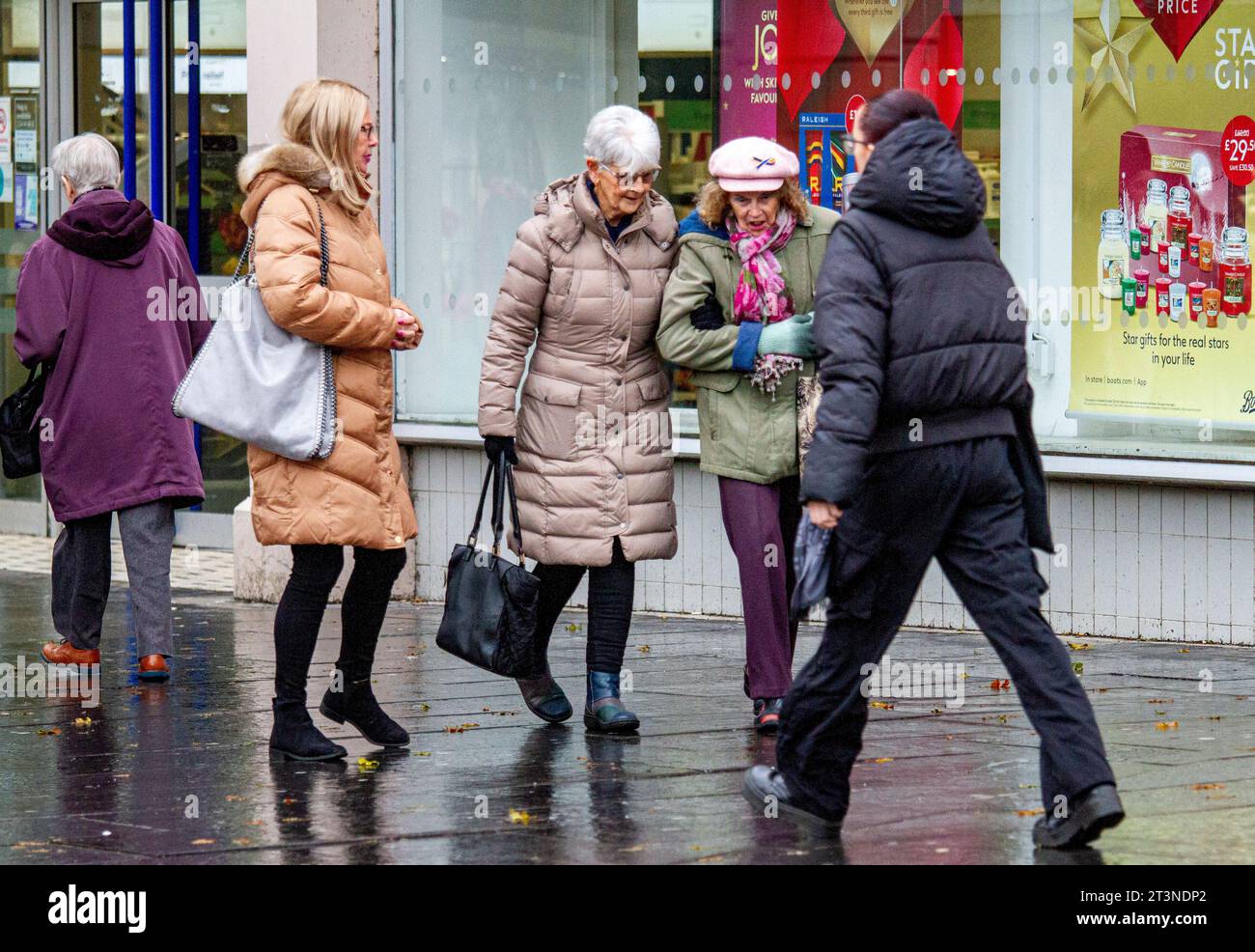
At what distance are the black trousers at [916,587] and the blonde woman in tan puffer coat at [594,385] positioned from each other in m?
1.66

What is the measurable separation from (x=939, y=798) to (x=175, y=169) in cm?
756

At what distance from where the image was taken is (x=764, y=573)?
23.1 feet

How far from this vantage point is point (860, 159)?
5.59 metres

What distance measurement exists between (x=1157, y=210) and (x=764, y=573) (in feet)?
10.5

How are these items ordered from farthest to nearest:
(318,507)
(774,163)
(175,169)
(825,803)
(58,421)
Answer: (175,169) → (58,421) → (774,163) → (318,507) → (825,803)

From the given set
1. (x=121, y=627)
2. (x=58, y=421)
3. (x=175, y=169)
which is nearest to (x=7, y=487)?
(x=175, y=169)

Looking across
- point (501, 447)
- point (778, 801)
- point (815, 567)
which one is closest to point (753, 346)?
point (501, 447)

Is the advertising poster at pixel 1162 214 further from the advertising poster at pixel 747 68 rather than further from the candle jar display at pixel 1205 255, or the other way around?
the advertising poster at pixel 747 68

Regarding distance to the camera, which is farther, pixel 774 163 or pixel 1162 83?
pixel 1162 83

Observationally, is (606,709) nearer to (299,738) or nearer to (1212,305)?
(299,738)

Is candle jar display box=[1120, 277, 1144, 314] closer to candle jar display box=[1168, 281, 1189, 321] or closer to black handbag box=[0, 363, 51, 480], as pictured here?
candle jar display box=[1168, 281, 1189, 321]

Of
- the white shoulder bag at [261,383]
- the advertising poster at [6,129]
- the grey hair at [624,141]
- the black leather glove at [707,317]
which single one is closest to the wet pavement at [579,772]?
the white shoulder bag at [261,383]

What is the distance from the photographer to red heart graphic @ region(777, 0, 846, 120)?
32.9 ft
